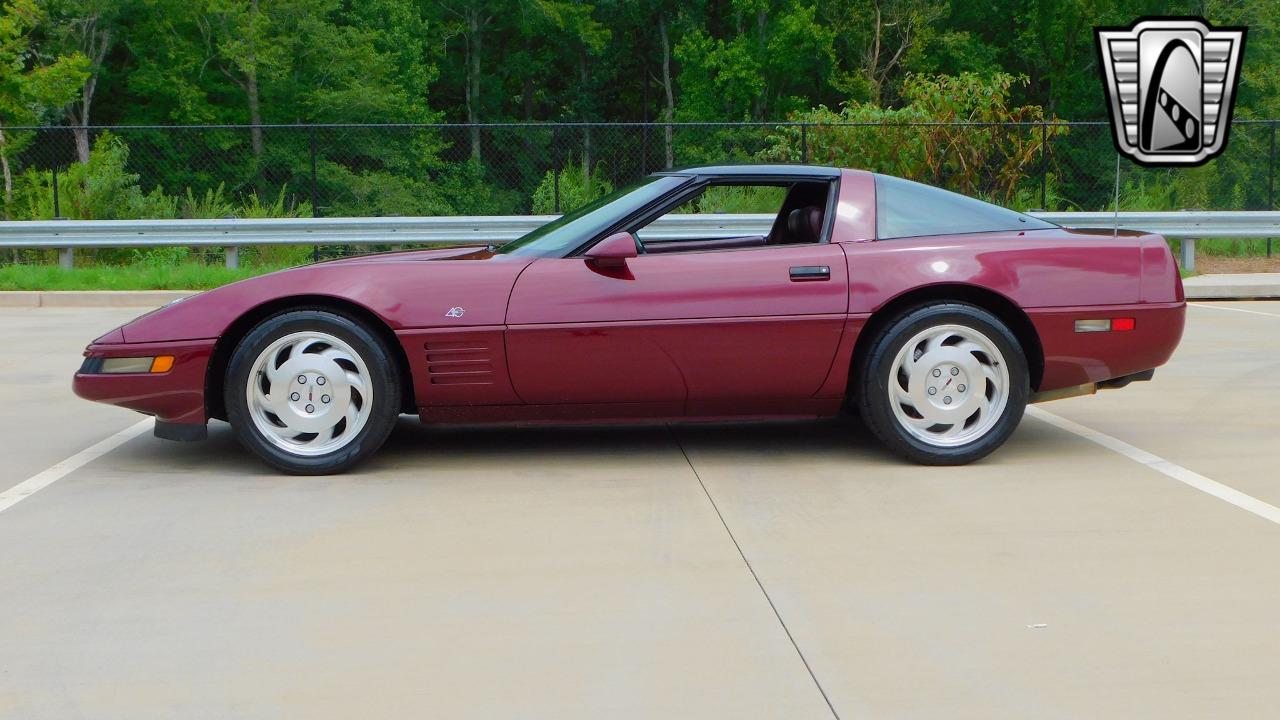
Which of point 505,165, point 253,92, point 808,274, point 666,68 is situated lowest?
point 808,274

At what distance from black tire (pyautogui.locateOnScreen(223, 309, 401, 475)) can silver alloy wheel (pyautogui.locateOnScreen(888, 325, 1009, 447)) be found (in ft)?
7.03

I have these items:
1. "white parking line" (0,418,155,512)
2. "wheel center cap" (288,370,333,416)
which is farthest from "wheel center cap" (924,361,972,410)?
"white parking line" (0,418,155,512)

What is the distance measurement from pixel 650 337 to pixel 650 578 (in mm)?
1707

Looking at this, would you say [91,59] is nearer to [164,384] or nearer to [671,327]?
[164,384]

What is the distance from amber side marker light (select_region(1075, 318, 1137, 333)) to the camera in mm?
6199

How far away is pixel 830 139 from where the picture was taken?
69.1ft

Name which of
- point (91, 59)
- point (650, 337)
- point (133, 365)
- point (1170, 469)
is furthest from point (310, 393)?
point (91, 59)

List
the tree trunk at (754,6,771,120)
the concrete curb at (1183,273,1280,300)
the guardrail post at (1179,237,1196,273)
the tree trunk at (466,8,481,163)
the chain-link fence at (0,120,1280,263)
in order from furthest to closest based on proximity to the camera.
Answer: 1. the tree trunk at (466,8,481,163)
2. the tree trunk at (754,6,771,120)
3. the chain-link fence at (0,120,1280,263)
4. the guardrail post at (1179,237,1196,273)
5. the concrete curb at (1183,273,1280,300)

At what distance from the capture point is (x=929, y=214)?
637cm

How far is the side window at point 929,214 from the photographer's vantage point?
20.6ft

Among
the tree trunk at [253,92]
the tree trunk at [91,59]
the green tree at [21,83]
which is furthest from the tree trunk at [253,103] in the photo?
the green tree at [21,83]

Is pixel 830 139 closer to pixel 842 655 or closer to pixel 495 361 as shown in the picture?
pixel 495 361

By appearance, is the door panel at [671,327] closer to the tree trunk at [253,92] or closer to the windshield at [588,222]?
the windshield at [588,222]

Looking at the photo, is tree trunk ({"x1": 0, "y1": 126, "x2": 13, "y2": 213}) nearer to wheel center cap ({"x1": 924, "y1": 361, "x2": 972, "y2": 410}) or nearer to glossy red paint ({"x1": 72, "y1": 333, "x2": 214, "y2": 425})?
glossy red paint ({"x1": 72, "y1": 333, "x2": 214, "y2": 425})
